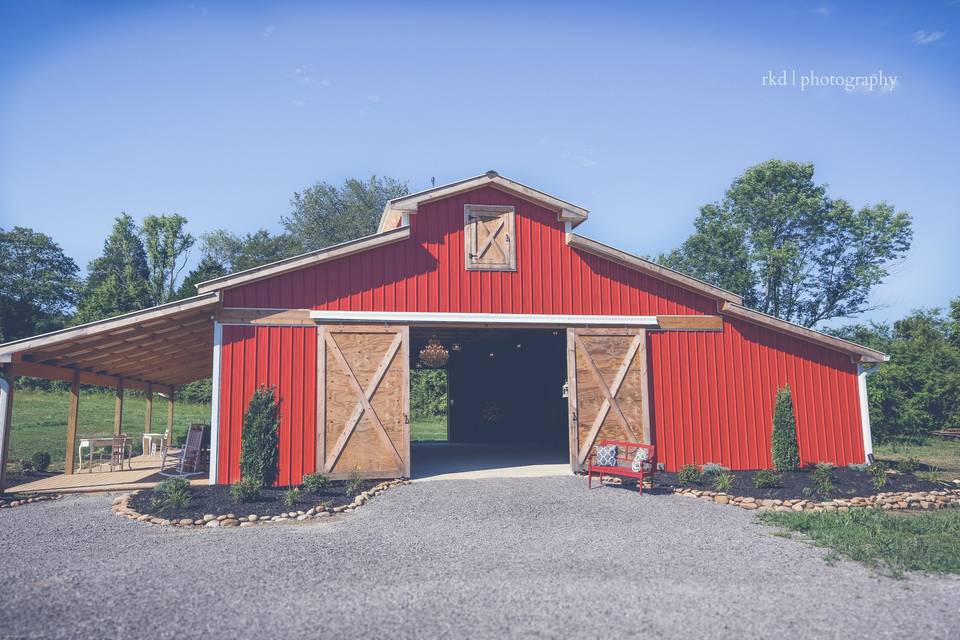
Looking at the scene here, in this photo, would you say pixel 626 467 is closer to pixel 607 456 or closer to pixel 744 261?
pixel 607 456

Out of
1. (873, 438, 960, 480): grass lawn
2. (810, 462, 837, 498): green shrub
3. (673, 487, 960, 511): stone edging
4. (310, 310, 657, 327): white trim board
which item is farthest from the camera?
(873, 438, 960, 480): grass lawn

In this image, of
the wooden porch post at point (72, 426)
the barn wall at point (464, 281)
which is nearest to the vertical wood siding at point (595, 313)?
the barn wall at point (464, 281)

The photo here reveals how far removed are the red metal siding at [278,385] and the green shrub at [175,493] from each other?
1.24 m

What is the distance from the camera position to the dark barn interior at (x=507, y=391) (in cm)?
2025

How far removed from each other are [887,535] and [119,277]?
47404 mm

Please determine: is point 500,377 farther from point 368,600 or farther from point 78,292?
point 78,292

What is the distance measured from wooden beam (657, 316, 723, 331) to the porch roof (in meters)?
8.67

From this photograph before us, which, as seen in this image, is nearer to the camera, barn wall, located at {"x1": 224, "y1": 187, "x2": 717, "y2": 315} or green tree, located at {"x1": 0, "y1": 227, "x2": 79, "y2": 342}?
barn wall, located at {"x1": 224, "y1": 187, "x2": 717, "y2": 315}

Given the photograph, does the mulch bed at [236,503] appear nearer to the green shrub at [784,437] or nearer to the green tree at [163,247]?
the green shrub at [784,437]

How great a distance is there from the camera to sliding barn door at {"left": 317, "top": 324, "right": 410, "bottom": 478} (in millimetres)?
11195

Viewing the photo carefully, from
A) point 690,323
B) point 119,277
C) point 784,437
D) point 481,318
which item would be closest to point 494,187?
point 481,318

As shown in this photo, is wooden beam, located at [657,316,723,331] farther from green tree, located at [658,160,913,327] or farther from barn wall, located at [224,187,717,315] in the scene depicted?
green tree, located at [658,160,913,327]

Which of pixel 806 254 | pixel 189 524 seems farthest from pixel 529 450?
pixel 806 254

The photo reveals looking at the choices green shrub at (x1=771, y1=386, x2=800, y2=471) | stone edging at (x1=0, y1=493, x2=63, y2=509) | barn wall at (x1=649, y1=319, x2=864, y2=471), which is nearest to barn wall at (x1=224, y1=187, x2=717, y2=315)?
barn wall at (x1=649, y1=319, x2=864, y2=471)
